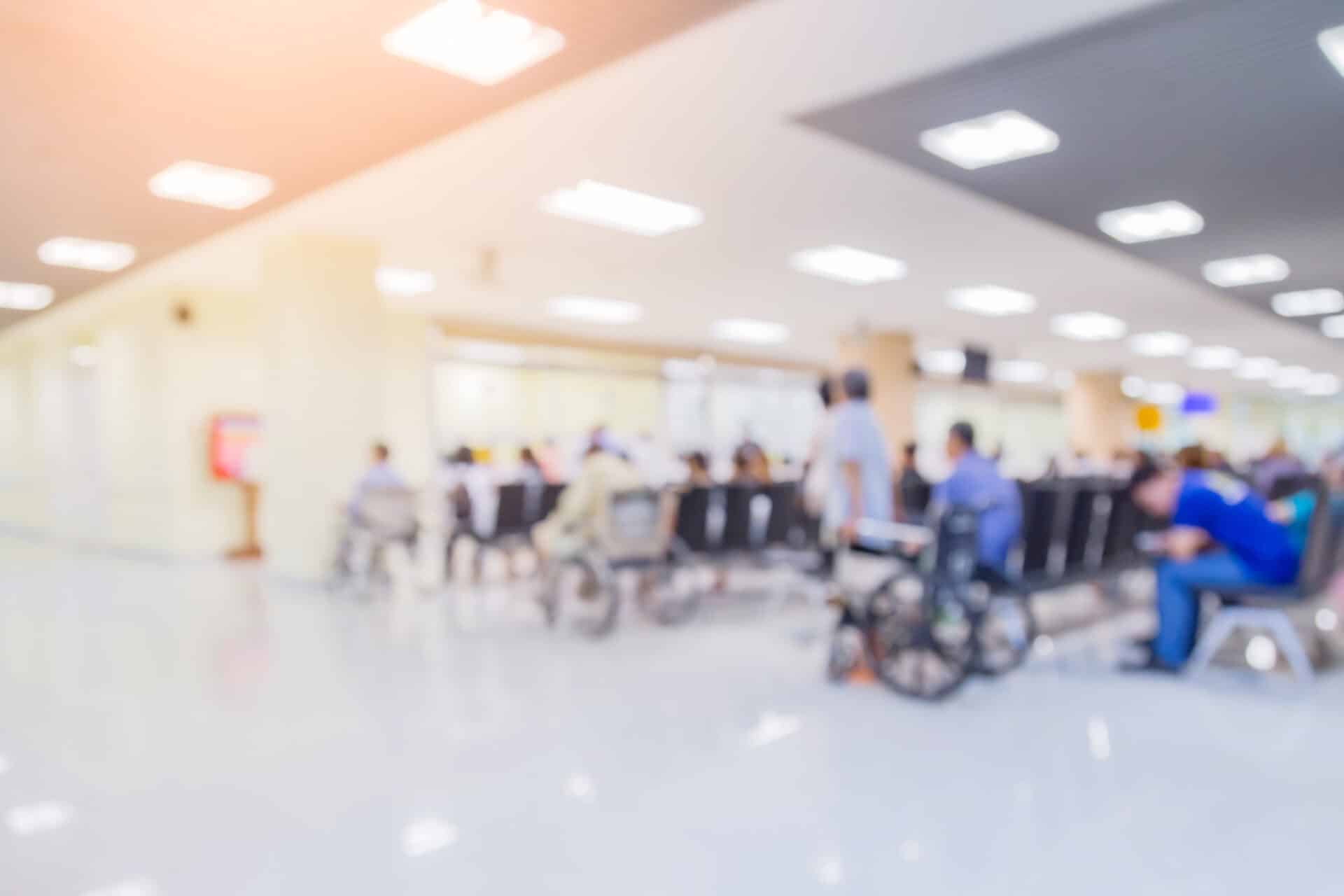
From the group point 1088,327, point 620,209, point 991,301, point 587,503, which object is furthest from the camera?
point 1088,327

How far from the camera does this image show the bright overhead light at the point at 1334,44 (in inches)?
147

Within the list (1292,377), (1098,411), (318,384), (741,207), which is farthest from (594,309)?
(1292,377)

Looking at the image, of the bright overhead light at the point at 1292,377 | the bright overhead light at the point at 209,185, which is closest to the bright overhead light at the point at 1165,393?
the bright overhead light at the point at 1292,377

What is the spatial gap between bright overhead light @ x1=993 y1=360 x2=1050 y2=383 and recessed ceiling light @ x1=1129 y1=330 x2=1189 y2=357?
2437 millimetres

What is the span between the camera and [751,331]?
560 inches

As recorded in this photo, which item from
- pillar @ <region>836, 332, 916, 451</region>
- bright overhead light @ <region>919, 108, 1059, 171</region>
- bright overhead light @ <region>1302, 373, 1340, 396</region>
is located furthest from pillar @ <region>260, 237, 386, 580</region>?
bright overhead light @ <region>1302, 373, 1340, 396</region>

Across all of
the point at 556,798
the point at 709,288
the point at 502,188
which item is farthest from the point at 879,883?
the point at 709,288

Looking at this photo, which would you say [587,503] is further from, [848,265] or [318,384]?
[848,265]

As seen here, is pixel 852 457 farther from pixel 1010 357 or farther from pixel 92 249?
pixel 1010 357

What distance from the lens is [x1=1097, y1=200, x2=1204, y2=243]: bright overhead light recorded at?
22.0 ft

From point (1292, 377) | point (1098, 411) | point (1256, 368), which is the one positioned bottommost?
point (1098, 411)

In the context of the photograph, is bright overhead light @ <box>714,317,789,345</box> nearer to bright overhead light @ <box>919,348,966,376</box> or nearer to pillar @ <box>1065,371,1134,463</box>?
bright overhead light @ <box>919,348,966,376</box>

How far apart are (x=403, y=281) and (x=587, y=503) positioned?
5403 millimetres

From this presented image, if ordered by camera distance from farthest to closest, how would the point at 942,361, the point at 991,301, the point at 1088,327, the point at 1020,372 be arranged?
the point at 1020,372 < the point at 942,361 < the point at 1088,327 < the point at 991,301
